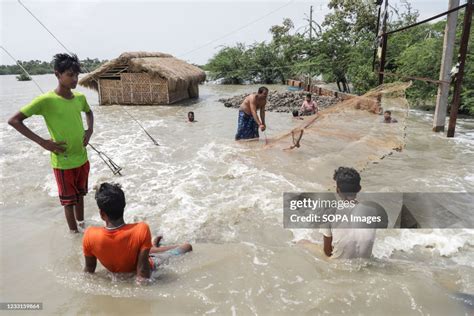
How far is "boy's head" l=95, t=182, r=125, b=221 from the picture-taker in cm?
239

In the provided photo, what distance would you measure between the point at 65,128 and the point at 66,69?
54 cm

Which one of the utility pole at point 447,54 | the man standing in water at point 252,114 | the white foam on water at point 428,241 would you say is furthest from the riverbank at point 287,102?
the white foam on water at point 428,241

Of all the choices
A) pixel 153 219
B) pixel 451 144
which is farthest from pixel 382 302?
pixel 451 144

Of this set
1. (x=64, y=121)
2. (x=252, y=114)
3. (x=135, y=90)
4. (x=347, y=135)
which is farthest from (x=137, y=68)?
(x=64, y=121)

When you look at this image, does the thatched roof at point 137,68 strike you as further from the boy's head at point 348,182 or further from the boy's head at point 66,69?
the boy's head at point 348,182

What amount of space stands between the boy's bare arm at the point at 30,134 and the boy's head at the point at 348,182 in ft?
7.99

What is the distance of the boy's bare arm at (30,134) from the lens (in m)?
2.95

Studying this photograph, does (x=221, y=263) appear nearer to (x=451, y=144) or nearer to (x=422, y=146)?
(x=422, y=146)

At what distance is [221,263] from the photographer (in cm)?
304

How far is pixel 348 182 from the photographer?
2479mm

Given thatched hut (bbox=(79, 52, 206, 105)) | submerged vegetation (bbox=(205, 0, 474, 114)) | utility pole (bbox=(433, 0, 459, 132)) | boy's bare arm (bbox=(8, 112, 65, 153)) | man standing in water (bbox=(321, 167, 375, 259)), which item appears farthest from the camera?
thatched hut (bbox=(79, 52, 206, 105))

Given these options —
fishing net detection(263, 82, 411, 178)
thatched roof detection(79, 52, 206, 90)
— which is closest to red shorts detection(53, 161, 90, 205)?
fishing net detection(263, 82, 411, 178)

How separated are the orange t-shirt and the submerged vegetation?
8.06m

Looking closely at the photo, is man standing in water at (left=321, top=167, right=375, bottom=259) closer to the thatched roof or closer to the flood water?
the flood water
